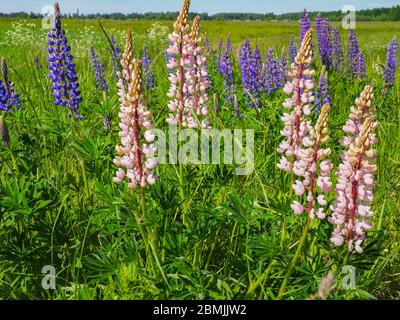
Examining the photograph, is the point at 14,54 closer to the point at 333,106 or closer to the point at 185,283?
the point at 333,106

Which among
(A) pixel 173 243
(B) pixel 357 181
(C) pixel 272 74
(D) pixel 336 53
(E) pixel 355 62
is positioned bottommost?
(A) pixel 173 243

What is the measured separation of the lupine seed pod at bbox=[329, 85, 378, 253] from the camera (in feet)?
5.36

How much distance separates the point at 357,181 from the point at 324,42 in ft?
12.5

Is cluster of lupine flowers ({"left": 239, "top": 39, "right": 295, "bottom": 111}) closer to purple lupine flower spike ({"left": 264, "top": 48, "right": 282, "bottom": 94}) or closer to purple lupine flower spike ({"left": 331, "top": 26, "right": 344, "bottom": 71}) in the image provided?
purple lupine flower spike ({"left": 264, "top": 48, "right": 282, "bottom": 94})

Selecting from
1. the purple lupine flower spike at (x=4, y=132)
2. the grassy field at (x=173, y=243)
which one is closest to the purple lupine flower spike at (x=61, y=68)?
the grassy field at (x=173, y=243)

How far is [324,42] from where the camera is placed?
5.14 m

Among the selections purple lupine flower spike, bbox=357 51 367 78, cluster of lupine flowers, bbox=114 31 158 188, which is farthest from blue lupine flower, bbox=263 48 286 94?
cluster of lupine flowers, bbox=114 31 158 188

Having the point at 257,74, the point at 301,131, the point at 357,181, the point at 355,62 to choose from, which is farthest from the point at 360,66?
the point at 357,181

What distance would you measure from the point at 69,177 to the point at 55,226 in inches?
20.2

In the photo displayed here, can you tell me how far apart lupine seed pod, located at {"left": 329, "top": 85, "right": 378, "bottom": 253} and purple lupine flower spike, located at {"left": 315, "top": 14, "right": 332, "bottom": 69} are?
11.5 feet

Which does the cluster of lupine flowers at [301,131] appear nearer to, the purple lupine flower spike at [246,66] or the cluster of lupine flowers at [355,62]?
the purple lupine flower spike at [246,66]

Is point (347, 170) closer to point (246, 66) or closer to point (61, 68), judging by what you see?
point (61, 68)
